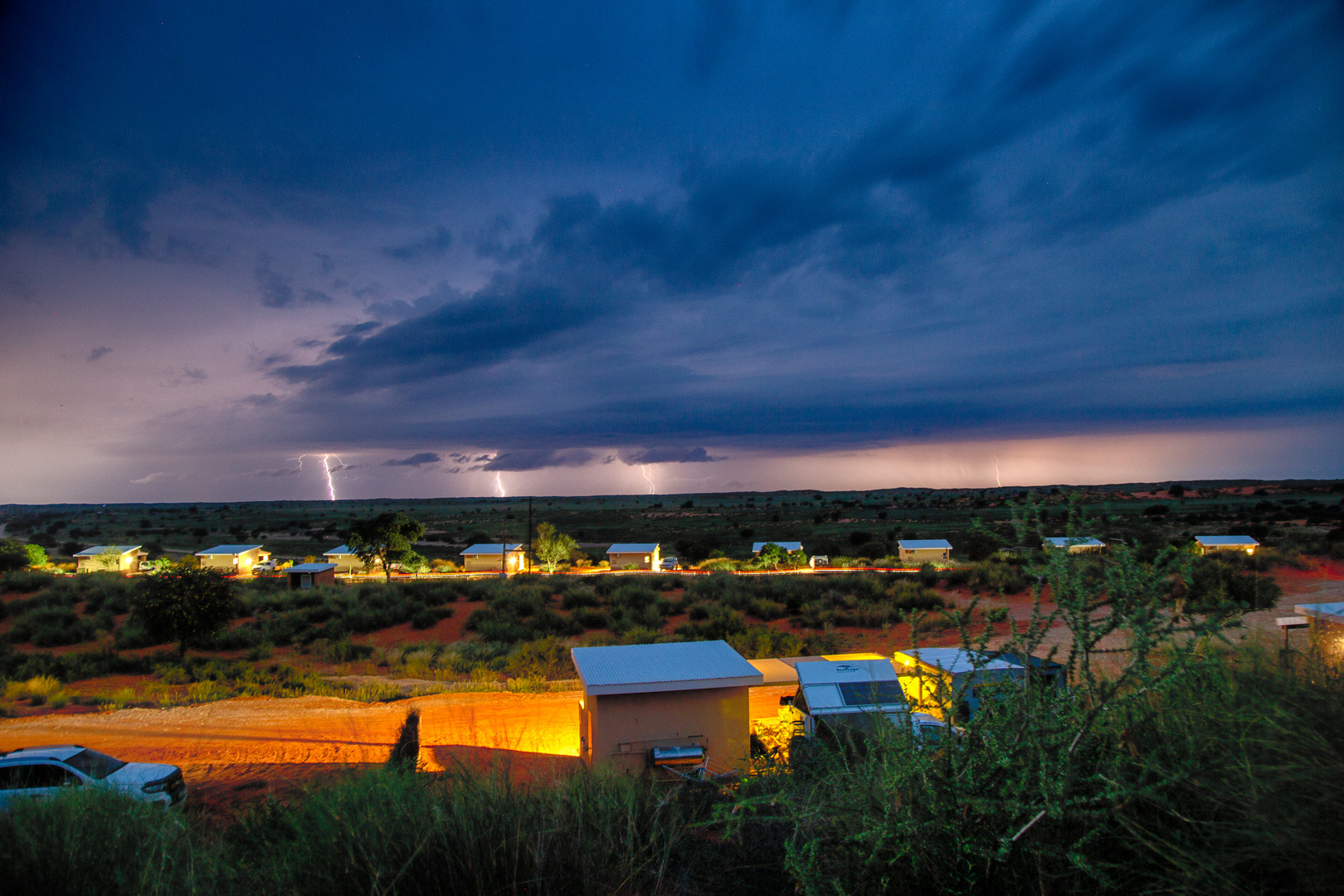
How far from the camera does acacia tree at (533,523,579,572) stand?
4912 cm

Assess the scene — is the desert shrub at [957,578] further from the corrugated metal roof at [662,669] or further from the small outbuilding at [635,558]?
the corrugated metal roof at [662,669]

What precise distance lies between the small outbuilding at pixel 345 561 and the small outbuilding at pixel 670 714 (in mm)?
46973

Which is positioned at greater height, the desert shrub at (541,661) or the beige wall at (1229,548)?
the beige wall at (1229,548)

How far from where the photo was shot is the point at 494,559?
50.3 metres

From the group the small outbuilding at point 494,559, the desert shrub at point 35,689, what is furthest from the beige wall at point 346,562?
the desert shrub at point 35,689

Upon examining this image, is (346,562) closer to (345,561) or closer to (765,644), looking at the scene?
(345,561)

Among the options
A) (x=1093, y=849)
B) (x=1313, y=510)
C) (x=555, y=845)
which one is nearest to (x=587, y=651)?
(x=555, y=845)

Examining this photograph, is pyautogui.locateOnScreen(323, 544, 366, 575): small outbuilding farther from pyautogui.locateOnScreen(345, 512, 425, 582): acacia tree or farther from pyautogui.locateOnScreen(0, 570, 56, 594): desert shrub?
pyautogui.locateOnScreen(0, 570, 56, 594): desert shrub

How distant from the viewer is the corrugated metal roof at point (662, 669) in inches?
385

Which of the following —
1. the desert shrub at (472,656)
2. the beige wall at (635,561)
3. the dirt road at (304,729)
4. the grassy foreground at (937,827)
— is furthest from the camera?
the beige wall at (635,561)

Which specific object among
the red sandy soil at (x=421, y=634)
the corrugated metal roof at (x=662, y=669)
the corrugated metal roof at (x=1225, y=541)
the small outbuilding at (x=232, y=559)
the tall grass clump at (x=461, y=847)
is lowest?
the red sandy soil at (x=421, y=634)

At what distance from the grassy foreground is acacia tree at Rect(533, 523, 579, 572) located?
1751 inches

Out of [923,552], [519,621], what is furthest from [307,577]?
[923,552]

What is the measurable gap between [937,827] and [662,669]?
25.5 ft
